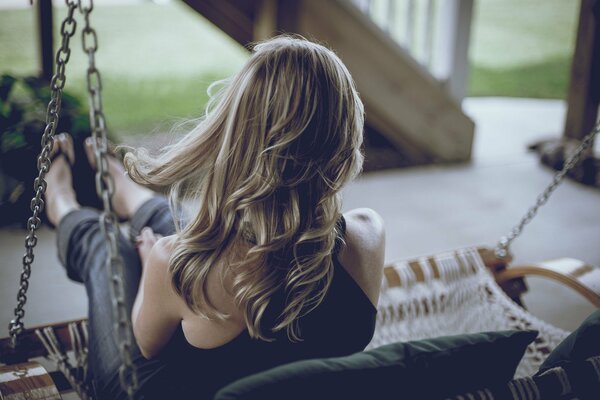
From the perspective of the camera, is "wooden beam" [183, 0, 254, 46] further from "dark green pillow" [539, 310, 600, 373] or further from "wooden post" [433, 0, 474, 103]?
"dark green pillow" [539, 310, 600, 373]

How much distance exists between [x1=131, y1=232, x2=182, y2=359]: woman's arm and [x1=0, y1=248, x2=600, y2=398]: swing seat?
1.87 feet

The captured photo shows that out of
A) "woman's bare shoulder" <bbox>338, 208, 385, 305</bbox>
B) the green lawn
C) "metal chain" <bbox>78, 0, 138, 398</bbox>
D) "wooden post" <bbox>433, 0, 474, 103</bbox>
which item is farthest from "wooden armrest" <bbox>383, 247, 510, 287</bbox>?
the green lawn

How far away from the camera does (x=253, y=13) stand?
11.4 ft

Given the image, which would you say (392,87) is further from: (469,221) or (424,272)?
(424,272)

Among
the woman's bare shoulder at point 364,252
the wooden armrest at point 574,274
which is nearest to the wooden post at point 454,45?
the wooden armrest at point 574,274

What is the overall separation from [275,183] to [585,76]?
10.7 ft

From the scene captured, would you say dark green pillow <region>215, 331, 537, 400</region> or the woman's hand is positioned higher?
dark green pillow <region>215, 331, 537, 400</region>

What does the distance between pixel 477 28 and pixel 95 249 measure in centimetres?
739

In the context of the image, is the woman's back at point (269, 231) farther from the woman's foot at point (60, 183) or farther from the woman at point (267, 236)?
the woman's foot at point (60, 183)

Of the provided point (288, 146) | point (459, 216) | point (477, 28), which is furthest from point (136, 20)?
point (288, 146)

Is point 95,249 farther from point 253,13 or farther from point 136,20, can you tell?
point 136,20

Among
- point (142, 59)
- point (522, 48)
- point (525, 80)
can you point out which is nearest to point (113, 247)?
point (142, 59)

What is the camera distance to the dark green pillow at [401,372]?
0.87 metres

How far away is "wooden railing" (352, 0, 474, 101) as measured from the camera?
3740mm
